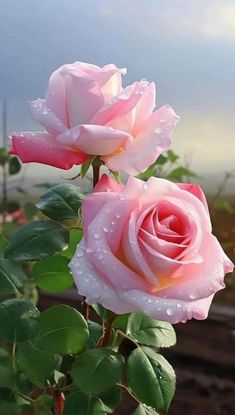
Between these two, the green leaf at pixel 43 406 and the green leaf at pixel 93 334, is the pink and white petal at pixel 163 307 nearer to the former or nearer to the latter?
the green leaf at pixel 93 334

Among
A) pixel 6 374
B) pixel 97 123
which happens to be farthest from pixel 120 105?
pixel 6 374

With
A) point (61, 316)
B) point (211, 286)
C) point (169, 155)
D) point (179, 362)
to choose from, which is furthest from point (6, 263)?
point (179, 362)

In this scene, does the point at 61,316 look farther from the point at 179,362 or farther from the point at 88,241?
the point at 179,362

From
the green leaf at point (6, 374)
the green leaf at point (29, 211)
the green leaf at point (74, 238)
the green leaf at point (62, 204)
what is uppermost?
the green leaf at point (62, 204)

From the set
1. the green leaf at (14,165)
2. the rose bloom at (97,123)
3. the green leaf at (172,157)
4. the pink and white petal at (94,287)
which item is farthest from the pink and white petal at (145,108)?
the green leaf at (14,165)

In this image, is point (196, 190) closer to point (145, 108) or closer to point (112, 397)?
point (145, 108)
